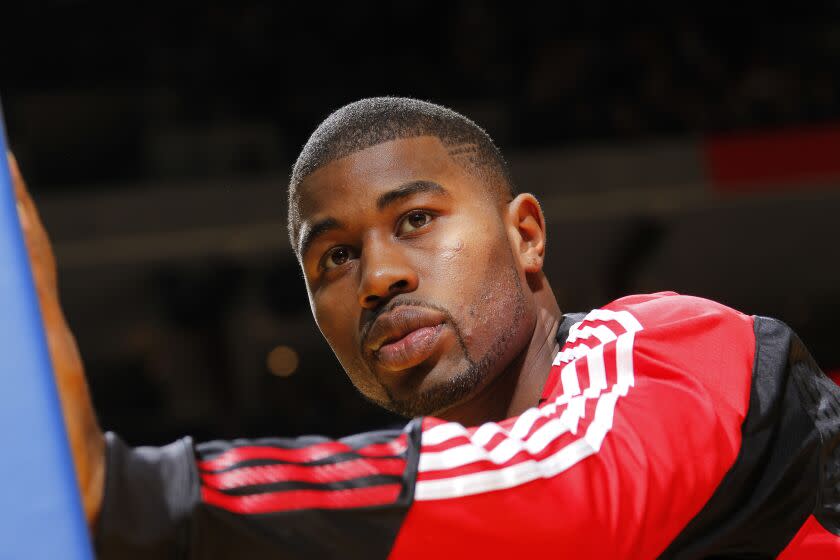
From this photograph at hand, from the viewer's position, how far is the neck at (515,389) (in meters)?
1.54

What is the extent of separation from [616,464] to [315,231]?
731mm

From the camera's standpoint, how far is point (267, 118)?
5.79 m

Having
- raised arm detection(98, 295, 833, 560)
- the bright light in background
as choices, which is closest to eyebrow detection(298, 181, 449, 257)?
raised arm detection(98, 295, 833, 560)

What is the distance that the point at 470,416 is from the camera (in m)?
1.54

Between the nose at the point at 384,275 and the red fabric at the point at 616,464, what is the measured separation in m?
0.31

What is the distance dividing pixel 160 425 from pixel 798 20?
4684 mm

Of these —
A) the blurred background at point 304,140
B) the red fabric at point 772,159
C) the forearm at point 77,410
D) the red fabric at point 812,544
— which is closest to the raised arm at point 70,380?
the forearm at point 77,410

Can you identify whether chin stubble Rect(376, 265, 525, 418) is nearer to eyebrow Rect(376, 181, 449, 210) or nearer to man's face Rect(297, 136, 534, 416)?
man's face Rect(297, 136, 534, 416)

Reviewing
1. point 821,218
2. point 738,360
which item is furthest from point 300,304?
point 738,360

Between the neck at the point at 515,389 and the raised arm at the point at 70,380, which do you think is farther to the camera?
the neck at the point at 515,389

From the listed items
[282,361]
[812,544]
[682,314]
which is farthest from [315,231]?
[282,361]

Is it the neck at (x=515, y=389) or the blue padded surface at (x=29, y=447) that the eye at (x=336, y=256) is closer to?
the neck at (x=515, y=389)

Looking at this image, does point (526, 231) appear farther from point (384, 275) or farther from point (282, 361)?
point (282, 361)

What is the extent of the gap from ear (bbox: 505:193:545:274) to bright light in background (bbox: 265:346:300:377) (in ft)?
11.9
